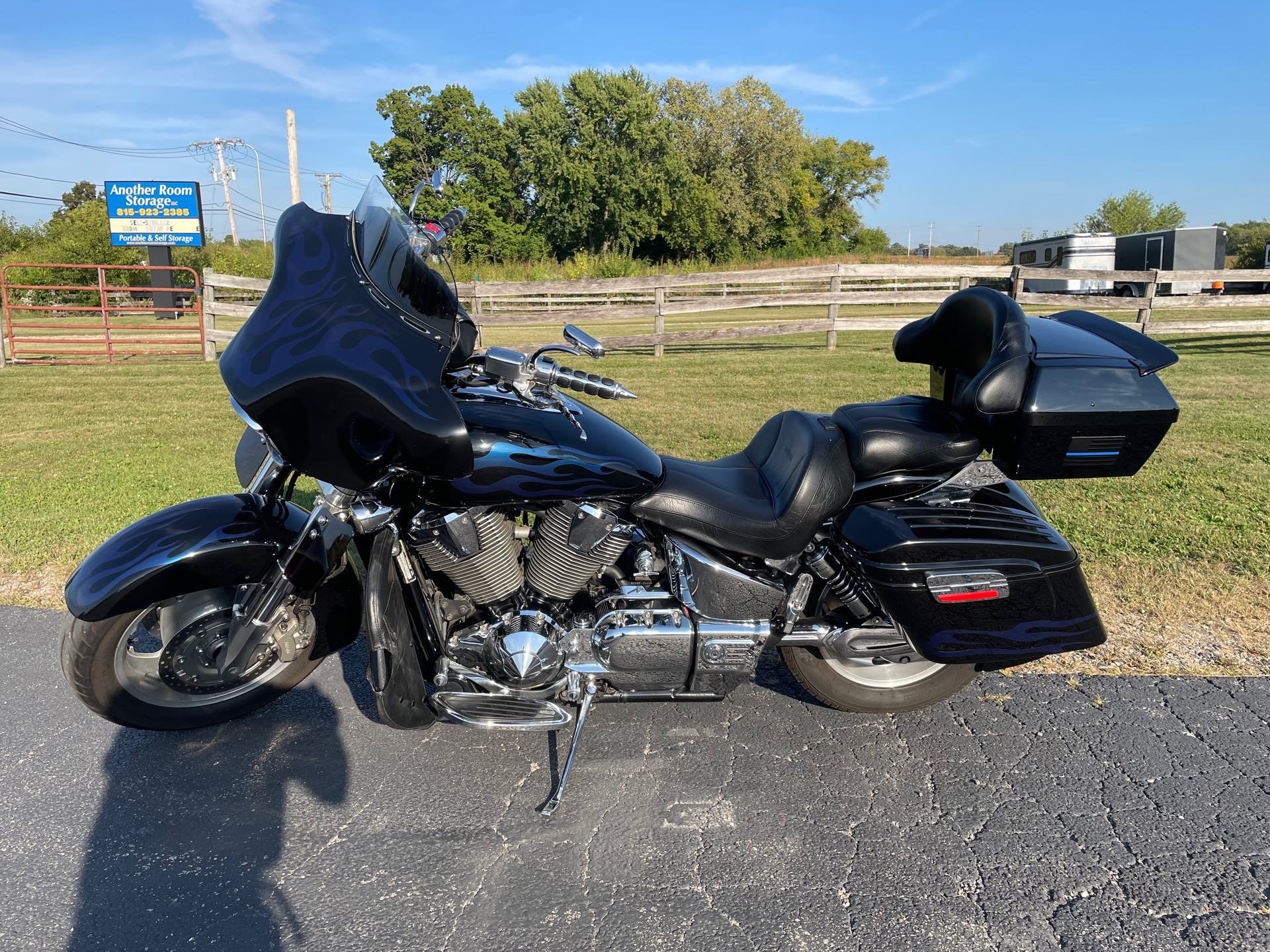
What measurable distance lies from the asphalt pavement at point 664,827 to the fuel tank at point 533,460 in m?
0.99

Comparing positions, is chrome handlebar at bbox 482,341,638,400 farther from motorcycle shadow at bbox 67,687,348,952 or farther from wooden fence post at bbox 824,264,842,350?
wooden fence post at bbox 824,264,842,350

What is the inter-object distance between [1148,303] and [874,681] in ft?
46.9

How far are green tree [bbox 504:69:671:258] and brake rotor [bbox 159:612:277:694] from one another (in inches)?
1804

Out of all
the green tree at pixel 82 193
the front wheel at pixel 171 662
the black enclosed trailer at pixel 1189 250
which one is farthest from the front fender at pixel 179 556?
the green tree at pixel 82 193

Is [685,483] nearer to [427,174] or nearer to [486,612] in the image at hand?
[486,612]

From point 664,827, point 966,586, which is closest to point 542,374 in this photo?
point 664,827

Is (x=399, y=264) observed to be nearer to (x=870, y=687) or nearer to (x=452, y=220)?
(x=452, y=220)

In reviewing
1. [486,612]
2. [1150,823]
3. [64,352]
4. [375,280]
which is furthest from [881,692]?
[64,352]

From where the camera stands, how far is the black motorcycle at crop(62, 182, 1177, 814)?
243cm

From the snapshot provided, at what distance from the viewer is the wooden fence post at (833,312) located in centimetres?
1457

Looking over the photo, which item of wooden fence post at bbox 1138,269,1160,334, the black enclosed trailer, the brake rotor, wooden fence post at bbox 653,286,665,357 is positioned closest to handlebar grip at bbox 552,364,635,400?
the brake rotor

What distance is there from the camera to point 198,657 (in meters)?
2.85

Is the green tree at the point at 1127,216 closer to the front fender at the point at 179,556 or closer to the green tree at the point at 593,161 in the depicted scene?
the green tree at the point at 593,161

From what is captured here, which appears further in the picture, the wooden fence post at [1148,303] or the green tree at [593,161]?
the green tree at [593,161]
